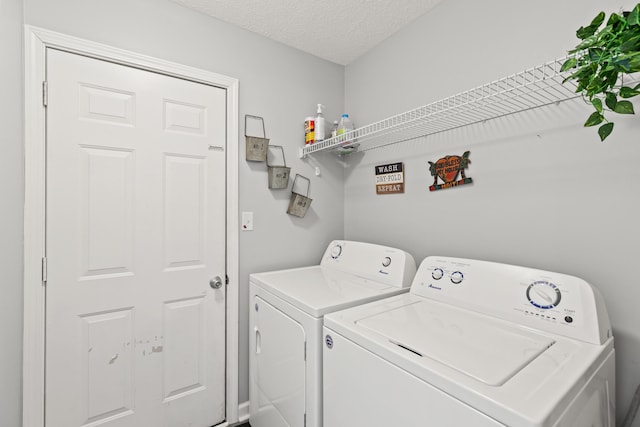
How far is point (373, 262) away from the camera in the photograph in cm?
175

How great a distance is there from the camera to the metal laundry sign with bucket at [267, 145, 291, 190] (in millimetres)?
1974

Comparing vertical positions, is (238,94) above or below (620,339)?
above

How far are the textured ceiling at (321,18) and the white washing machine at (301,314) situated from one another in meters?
1.43

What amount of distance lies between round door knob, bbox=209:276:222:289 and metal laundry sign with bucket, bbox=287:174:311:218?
2.14 feet

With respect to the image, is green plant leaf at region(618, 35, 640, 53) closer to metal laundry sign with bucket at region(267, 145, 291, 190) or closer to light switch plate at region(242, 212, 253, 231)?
metal laundry sign with bucket at region(267, 145, 291, 190)

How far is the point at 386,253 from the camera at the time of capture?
171 cm

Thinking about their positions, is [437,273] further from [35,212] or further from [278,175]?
[35,212]

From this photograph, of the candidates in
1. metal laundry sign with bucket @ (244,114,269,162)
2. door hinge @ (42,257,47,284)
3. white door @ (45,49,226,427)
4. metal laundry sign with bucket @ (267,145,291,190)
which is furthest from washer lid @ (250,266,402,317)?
door hinge @ (42,257,47,284)

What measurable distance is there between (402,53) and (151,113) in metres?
1.60

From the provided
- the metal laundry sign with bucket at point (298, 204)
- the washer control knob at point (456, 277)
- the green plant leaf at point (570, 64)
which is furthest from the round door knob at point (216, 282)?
the green plant leaf at point (570, 64)

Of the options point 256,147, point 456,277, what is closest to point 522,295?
point 456,277

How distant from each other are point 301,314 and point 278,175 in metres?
1.01

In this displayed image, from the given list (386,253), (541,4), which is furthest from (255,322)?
(541,4)

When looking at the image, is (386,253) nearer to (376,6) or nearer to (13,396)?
(376,6)
